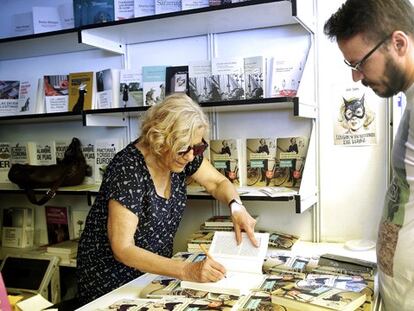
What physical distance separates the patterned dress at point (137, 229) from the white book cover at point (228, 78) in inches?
24.8

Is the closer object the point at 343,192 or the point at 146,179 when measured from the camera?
the point at 146,179

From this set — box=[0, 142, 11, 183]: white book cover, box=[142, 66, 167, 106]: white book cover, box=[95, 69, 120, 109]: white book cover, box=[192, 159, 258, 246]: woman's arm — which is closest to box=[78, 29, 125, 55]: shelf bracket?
box=[95, 69, 120, 109]: white book cover

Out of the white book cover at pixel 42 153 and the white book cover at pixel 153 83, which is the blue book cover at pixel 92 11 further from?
the white book cover at pixel 42 153

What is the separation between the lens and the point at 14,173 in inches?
98.7

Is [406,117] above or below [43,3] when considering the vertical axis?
below

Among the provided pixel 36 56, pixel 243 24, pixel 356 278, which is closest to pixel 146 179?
pixel 356 278

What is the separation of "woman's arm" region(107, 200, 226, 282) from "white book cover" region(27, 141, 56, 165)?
52.9 inches

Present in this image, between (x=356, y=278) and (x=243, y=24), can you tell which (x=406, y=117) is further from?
(x=243, y=24)

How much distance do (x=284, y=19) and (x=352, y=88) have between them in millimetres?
458

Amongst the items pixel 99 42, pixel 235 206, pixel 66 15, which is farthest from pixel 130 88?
pixel 235 206

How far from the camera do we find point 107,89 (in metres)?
2.42

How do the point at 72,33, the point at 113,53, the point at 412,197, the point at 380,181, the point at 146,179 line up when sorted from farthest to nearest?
the point at 113,53, the point at 72,33, the point at 380,181, the point at 146,179, the point at 412,197

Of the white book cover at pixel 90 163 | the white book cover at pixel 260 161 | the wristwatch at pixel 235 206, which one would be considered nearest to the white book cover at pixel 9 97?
the white book cover at pixel 90 163

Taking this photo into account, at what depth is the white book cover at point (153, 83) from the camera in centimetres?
228
